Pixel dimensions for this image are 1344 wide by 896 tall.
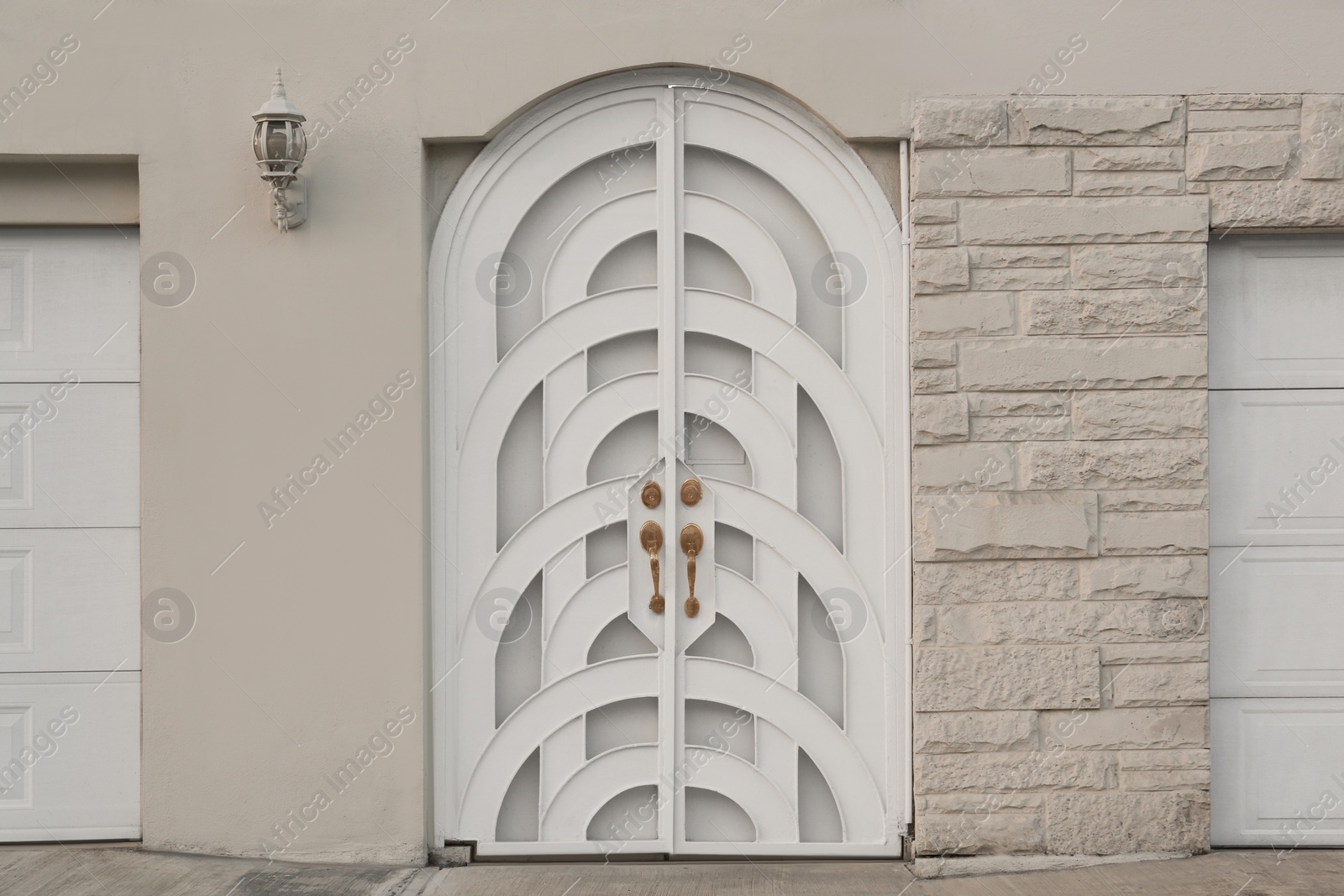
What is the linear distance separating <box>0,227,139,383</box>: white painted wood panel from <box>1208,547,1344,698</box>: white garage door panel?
3942mm

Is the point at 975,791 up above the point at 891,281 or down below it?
below

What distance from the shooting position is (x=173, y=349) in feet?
11.0

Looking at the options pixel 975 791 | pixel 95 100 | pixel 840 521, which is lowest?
A: pixel 975 791

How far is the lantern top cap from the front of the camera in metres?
3.19

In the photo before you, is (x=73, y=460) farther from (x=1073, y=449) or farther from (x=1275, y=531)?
(x=1275, y=531)

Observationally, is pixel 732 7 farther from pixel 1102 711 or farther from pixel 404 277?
pixel 1102 711

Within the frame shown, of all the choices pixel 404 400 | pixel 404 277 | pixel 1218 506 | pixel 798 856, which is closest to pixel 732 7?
pixel 404 277

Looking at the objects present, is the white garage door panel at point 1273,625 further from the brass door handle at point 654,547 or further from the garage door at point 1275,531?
the brass door handle at point 654,547

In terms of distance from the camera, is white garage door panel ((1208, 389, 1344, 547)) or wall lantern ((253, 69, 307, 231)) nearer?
wall lantern ((253, 69, 307, 231))

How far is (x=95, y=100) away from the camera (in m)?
3.36

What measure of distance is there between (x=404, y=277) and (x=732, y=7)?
1.43 m

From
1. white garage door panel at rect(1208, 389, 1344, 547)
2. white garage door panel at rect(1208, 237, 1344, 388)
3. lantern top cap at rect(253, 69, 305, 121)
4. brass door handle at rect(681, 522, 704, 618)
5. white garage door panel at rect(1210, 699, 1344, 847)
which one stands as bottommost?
white garage door panel at rect(1210, 699, 1344, 847)

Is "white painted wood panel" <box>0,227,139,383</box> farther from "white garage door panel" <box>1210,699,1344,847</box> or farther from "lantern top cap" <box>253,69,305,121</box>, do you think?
"white garage door panel" <box>1210,699,1344,847</box>

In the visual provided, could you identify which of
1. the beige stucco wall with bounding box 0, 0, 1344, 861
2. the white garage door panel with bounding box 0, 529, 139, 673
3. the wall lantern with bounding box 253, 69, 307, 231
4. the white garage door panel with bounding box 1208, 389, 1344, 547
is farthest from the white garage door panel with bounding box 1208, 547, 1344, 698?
the white garage door panel with bounding box 0, 529, 139, 673
